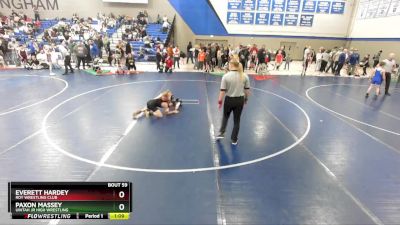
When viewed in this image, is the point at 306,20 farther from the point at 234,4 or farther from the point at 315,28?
the point at 234,4

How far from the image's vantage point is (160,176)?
5.08m

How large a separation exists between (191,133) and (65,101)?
5.65 m

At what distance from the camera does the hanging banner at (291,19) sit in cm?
2528

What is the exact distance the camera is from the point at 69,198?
309 centimetres

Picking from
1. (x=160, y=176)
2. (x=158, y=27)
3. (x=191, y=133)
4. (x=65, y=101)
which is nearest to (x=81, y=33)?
(x=158, y=27)

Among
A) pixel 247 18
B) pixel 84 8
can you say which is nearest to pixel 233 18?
pixel 247 18

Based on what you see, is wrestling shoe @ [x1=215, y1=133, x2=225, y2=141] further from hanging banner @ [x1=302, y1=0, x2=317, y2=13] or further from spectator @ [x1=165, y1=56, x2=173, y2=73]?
hanging banner @ [x1=302, y1=0, x2=317, y2=13]

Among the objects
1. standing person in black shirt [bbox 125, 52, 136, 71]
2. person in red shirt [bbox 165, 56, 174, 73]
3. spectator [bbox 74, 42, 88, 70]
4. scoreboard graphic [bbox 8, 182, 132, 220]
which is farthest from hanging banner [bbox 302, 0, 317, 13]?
scoreboard graphic [bbox 8, 182, 132, 220]

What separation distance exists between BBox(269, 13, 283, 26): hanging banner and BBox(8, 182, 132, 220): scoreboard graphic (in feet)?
84.6

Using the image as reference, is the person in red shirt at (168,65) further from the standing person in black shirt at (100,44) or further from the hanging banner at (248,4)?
the hanging banner at (248,4)

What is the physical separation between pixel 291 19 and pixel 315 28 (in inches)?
108

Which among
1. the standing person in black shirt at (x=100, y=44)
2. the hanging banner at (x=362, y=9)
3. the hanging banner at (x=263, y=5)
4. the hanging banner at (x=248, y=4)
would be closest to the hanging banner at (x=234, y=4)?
the hanging banner at (x=248, y=4)

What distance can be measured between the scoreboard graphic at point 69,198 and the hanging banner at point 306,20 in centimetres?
2692

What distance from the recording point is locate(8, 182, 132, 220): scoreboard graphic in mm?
3090
